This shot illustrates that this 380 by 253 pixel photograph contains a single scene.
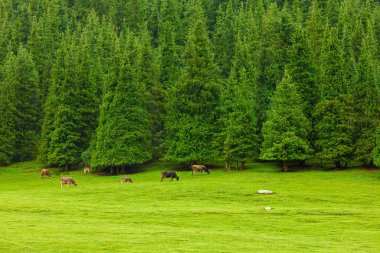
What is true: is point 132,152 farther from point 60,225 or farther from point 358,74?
point 60,225

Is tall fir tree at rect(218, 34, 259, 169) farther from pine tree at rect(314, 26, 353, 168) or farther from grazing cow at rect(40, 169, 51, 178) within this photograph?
grazing cow at rect(40, 169, 51, 178)

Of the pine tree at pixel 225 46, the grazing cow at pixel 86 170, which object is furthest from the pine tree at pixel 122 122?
the pine tree at pixel 225 46

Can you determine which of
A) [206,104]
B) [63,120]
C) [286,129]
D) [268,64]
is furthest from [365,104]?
[63,120]

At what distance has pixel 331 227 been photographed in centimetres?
3697

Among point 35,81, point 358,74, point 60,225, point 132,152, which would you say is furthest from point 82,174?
point 60,225

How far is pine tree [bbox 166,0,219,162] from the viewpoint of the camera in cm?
7794

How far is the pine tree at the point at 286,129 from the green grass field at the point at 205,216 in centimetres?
380

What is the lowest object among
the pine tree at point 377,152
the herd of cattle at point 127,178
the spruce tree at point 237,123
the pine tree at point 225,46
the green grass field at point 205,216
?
the green grass field at point 205,216

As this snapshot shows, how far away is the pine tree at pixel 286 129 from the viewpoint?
72250 mm

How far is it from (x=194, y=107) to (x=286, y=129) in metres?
13.4

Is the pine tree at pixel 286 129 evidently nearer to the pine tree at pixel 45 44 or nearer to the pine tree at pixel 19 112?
the pine tree at pixel 19 112

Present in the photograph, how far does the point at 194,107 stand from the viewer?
8012 centimetres

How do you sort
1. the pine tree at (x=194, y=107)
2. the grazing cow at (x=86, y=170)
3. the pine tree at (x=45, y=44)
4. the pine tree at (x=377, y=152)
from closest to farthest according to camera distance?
the pine tree at (x=377, y=152) < the pine tree at (x=194, y=107) < the grazing cow at (x=86, y=170) < the pine tree at (x=45, y=44)

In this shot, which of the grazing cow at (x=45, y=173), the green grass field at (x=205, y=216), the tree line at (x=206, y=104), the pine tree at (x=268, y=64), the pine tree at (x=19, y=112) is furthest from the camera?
the pine tree at (x=19, y=112)
